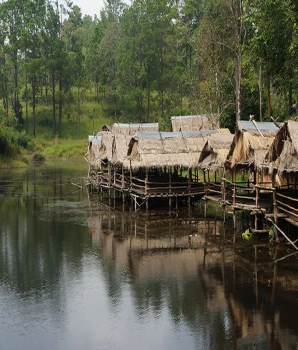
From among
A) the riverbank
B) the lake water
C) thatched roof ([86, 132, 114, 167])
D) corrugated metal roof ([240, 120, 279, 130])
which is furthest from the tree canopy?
the lake water

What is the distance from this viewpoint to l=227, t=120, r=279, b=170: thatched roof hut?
1716 cm

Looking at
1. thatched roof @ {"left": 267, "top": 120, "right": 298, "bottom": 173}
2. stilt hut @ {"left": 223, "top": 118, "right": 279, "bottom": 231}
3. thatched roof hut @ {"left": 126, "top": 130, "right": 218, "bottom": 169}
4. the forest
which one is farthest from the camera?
the forest

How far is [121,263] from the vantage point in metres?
15.1

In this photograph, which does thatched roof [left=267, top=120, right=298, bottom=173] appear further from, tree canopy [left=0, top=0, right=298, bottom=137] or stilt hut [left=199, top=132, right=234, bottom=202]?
tree canopy [left=0, top=0, right=298, bottom=137]

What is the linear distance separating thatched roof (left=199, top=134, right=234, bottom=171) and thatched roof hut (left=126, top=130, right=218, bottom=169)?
2.18ft

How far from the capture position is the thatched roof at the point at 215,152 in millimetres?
20188

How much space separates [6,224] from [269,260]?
1183 cm

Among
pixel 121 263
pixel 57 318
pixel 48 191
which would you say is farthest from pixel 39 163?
pixel 57 318

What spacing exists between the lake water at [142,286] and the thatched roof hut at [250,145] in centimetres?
270

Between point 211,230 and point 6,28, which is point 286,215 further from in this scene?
point 6,28

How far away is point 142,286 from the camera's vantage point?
1290cm

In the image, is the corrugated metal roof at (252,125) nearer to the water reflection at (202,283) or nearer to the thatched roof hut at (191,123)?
the water reflection at (202,283)

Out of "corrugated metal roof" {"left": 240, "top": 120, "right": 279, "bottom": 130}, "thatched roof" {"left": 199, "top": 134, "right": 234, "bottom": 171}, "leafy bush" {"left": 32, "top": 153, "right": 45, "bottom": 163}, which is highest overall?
"corrugated metal roof" {"left": 240, "top": 120, "right": 279, "bottom": 130}

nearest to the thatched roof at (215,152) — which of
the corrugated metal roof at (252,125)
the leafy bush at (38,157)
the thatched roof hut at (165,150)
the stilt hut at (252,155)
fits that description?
the thatched roof hut at (165,150)
